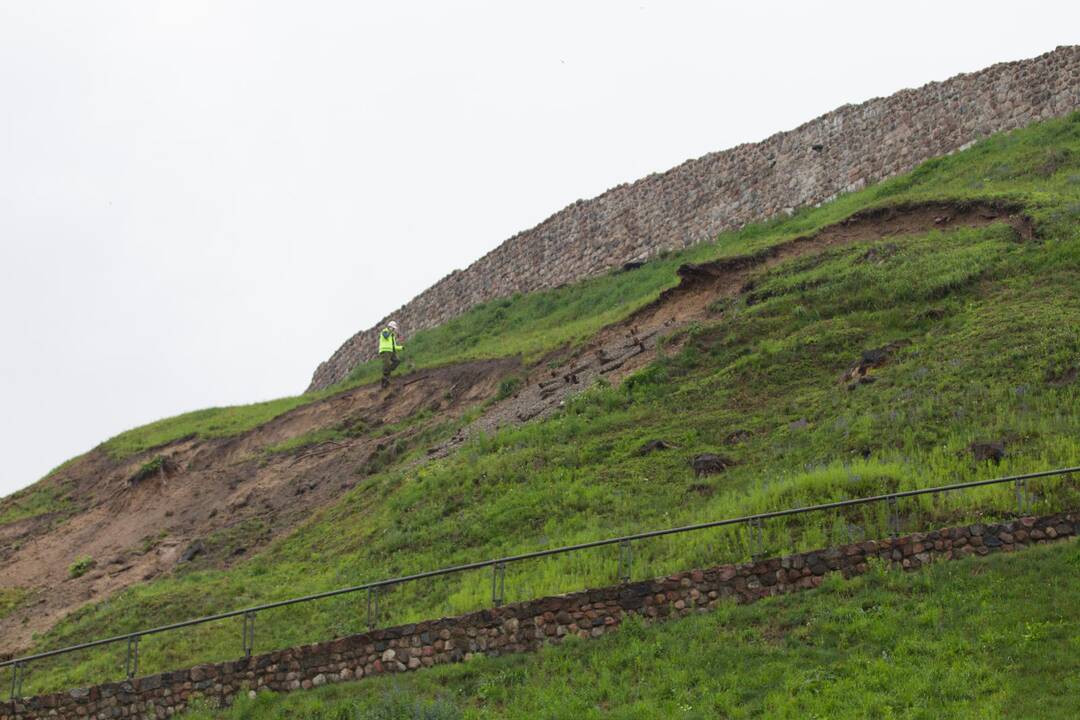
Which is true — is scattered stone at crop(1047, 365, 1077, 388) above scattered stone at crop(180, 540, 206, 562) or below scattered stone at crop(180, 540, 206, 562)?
below

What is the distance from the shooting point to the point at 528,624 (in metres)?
17.3

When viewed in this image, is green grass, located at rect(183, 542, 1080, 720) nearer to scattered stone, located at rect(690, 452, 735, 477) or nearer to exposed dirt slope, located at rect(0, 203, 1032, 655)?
scattered stone, located at rect(690, 452, 735, 477)

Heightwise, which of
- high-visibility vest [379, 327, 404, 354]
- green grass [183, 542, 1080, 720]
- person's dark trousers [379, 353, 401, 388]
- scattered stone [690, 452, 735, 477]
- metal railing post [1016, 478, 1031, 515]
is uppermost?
high-visibility vest [379, 327, 404, 354]

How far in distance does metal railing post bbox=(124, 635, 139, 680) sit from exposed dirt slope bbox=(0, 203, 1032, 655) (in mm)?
6533

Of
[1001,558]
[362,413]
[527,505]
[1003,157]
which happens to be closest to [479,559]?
[527,505]

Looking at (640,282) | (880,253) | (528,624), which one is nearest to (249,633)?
(528,624)

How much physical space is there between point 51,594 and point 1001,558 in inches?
852

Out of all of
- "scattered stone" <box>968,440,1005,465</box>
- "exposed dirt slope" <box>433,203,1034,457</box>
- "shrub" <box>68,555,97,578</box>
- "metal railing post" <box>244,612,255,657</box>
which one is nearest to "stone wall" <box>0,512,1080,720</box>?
"metal railing post" <box>244,612,255,657</box>

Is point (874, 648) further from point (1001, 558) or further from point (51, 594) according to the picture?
point (51, 594)

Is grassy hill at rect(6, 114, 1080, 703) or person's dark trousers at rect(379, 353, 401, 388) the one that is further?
person's dark trousers at rect(379, 353, 401, 388)

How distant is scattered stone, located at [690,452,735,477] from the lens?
21.1 metres

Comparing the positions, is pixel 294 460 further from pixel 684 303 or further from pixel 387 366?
pixel 684 303

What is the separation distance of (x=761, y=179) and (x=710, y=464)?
858 inches

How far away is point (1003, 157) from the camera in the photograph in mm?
32500
